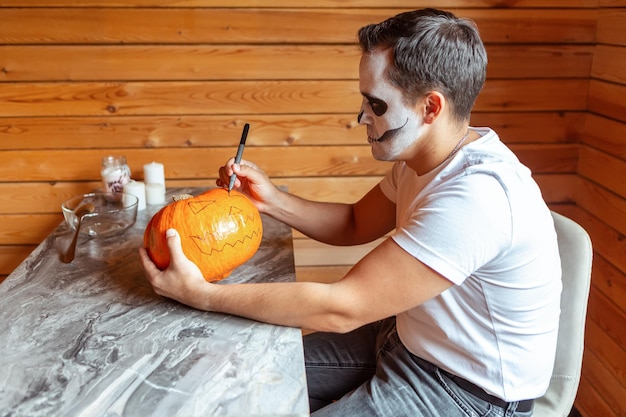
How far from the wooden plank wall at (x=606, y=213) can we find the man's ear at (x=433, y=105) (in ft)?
3.47

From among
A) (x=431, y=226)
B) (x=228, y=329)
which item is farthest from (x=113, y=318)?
(x=431, y=226)

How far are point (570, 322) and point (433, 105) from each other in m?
0.60

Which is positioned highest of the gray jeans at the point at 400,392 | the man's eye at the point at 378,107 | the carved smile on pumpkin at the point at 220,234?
the man's eye at the point at 378,107

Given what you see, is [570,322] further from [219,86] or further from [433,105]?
[219,86]

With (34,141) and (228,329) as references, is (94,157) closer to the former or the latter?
(34,141)

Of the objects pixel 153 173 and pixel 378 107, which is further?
pixel 153 173

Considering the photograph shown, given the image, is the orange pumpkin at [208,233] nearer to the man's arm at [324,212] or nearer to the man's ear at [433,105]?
the man's arm at [324,212]

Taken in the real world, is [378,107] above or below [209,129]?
above

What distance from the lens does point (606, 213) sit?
2053 millimetres

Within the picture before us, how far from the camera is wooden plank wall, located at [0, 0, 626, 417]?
1992mm

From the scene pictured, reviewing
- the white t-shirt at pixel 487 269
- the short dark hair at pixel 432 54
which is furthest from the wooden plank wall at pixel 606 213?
the short dark hair at pixel 432 54

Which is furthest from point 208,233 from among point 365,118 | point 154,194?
point 154,194

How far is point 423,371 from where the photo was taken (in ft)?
4.07

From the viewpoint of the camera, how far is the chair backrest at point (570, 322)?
4.44 ft
